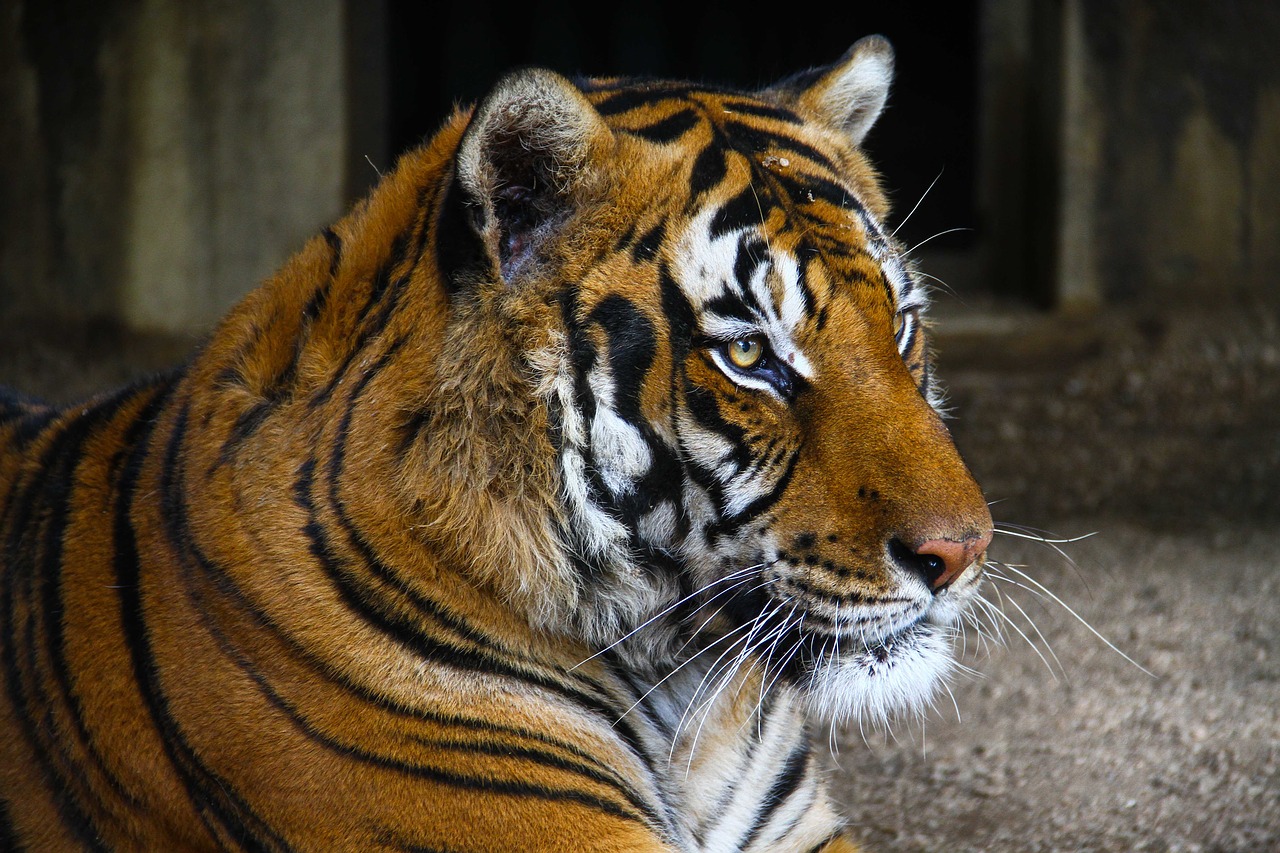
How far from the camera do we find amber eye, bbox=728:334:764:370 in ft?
5.23

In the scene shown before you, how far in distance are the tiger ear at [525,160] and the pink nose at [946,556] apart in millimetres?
610

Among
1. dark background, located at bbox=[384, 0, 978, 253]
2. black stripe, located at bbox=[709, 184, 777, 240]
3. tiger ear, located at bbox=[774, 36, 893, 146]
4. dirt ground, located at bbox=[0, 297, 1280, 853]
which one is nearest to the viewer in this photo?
black stripe, located at bbox=[709, 184, 777, 240]

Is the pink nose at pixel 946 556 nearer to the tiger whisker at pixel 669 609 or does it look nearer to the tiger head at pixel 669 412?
the tiger head at pixel 669 412

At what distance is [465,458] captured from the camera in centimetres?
157

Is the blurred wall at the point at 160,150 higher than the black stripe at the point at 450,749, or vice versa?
the blurred wall at the point at 160,150

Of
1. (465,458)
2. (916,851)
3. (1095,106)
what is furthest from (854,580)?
(1095,106)

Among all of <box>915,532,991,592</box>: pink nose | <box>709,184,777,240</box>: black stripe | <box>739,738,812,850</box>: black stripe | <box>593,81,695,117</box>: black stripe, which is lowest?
<box>739,738,812,850</box>: black stripe

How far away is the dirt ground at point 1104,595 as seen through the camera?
232cm

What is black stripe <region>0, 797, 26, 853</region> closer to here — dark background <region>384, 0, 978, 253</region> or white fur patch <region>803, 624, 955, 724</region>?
white fur patch <region>803, 624, 955, 724</region>

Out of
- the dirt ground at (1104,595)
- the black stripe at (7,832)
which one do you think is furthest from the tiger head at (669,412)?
the black stripe at (7,832)

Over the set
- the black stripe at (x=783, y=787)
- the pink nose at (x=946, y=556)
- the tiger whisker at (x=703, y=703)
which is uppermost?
the pink nose at (x=946, y=556)

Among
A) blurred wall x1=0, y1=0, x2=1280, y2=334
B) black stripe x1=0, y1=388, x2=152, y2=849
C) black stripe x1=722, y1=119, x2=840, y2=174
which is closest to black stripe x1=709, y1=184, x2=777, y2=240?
black stripe x1=722, y1=119, x2=840, y2=174

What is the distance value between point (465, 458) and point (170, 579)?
41 cm

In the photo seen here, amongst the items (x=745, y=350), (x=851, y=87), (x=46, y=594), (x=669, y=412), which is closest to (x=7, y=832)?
(x=46, y=594)
